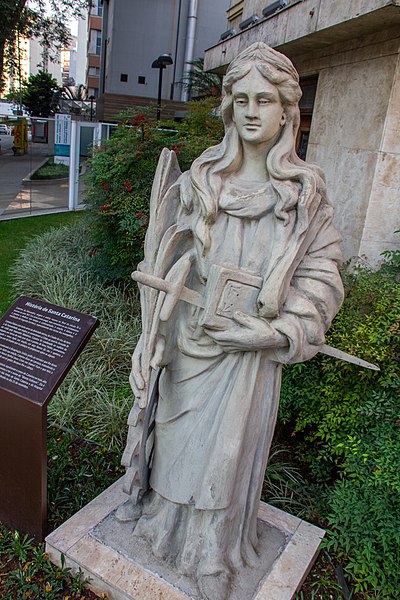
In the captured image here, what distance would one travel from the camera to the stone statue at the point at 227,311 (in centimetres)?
190

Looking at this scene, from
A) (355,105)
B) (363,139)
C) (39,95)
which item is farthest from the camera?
(39,95)

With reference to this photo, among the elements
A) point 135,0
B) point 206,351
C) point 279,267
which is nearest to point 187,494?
point 206,351

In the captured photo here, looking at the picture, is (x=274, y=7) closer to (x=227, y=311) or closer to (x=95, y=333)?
(x=95, y=333)

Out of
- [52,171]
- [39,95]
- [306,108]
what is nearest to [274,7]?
[306,108]

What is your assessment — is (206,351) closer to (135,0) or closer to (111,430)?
(111,430)

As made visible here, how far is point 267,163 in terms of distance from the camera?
1944 mm

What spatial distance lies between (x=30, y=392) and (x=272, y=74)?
2186 mm

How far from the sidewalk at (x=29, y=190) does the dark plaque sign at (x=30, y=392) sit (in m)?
9.81

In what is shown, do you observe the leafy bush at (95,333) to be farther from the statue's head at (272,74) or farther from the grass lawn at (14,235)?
the statue's head at (272,74)

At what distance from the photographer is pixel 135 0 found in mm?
23531

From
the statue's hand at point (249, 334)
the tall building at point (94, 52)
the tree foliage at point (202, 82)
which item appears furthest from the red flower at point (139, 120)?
the tall building at point (94, 52)

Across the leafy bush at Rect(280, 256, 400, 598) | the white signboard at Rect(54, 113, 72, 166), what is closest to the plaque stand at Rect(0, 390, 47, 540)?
the leafy bush at Rect(280, 256, 400, 598)

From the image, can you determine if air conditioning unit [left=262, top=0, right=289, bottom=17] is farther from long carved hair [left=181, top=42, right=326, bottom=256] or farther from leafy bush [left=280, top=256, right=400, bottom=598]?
long carved hair [left=181, top=42, right=326, bottom=256]

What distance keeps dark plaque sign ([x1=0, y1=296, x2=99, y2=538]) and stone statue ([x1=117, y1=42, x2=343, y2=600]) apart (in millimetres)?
766
